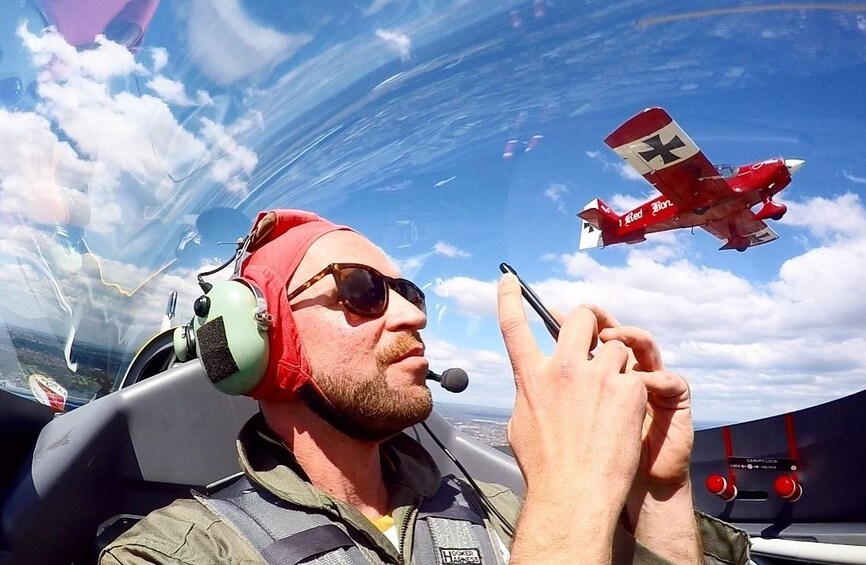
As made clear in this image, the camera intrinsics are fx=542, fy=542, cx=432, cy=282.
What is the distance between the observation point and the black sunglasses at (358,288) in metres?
1.02

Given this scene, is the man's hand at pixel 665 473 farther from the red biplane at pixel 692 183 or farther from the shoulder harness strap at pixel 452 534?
the red biplane at pixel 692 183

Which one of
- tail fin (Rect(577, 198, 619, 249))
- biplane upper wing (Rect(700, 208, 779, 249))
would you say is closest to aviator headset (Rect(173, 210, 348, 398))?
biplane upper wing (Rect(700, 208, 779, 249))

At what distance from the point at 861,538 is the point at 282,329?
56.0 inches

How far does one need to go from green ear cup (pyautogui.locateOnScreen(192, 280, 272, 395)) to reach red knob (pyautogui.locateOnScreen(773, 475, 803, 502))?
1.46m

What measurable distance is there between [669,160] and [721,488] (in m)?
5.41

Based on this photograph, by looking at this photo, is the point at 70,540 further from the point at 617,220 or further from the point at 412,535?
the point at 617,220

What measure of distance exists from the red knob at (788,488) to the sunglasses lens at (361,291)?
128 centimetres

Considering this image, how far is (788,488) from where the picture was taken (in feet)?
4.92

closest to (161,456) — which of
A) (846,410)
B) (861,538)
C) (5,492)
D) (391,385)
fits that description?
(5,492)

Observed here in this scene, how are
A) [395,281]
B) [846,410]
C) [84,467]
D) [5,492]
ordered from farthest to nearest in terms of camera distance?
[846,410], [395,281], [84,467], [5,492]

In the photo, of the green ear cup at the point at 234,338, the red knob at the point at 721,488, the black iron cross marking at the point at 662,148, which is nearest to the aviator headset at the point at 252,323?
the green ear cup at the point at 234,338

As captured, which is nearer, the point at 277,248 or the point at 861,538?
the point at 277,248

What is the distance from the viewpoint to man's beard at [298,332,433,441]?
0.94 meters

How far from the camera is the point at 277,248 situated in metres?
1.09
